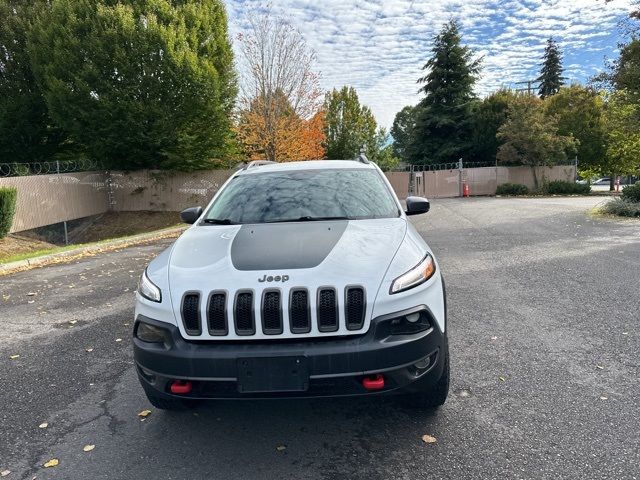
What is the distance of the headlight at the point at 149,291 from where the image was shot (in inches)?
105

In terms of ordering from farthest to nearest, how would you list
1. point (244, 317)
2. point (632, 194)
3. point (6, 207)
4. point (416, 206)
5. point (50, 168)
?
point (50, 168) → point (632, 194) → point (6, 207) → point (416, 206) → point (244, 317)

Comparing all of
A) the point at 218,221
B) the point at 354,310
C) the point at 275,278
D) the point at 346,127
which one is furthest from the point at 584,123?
the point at 275,278

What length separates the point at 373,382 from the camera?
8.02 ft

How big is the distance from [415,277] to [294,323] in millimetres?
778

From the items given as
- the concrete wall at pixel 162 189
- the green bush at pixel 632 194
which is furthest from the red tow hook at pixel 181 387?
the concrete wall at pixel 162 189

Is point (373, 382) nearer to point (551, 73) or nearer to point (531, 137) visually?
point (531, 137)

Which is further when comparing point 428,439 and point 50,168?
point 50,168

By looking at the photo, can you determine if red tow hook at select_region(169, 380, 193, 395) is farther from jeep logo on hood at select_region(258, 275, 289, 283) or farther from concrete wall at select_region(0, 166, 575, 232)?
concrete wall at select_region(0, 166, 575, 232)

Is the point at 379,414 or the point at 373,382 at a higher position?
the point at 373,382

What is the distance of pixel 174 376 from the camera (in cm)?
248

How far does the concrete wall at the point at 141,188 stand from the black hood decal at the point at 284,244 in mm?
13075

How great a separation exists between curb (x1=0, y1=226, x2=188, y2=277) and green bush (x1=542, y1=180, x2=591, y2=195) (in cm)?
2464

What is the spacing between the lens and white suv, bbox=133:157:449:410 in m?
2.38

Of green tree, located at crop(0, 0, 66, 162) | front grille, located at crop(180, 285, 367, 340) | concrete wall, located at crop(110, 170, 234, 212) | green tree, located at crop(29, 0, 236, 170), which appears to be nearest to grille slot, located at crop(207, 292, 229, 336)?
front grille, located at crop(180, 285, 367, 340)
